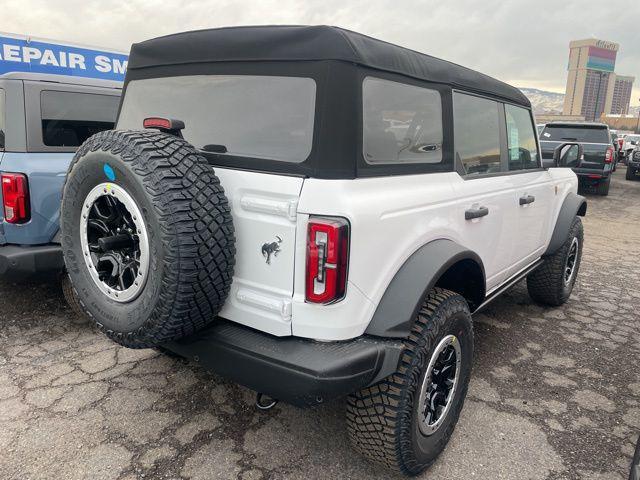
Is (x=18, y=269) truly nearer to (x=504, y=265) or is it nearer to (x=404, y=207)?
(x=404, y=207)

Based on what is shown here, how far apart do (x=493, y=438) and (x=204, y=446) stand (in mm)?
1469

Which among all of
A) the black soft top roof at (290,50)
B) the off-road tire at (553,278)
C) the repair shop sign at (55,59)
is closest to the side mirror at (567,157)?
the off-road tire at (553,278)

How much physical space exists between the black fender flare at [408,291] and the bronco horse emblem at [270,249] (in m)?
0.46

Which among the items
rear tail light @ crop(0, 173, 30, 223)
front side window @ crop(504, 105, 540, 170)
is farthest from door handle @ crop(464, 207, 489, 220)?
rear tail light @ crop(0, 173, 30, 223)

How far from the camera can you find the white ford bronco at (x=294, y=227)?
178 centimetres

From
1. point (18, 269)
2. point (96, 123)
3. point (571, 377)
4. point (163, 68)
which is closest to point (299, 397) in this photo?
point (163, 68)

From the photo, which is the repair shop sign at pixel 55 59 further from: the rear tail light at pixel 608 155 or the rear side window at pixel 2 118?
the rear tail light at pixel 608 155

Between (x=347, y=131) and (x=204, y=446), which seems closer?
(x=347, y=131)

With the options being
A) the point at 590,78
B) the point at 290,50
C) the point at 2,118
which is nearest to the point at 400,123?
the point at 290,50

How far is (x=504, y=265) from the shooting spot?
3182mm

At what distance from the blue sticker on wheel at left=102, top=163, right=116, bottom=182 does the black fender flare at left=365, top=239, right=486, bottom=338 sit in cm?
113

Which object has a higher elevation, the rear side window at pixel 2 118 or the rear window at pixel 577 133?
the rear window at pixel 577 133

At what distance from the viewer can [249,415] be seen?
266 centimetres

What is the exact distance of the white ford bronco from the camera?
5.84 feet
